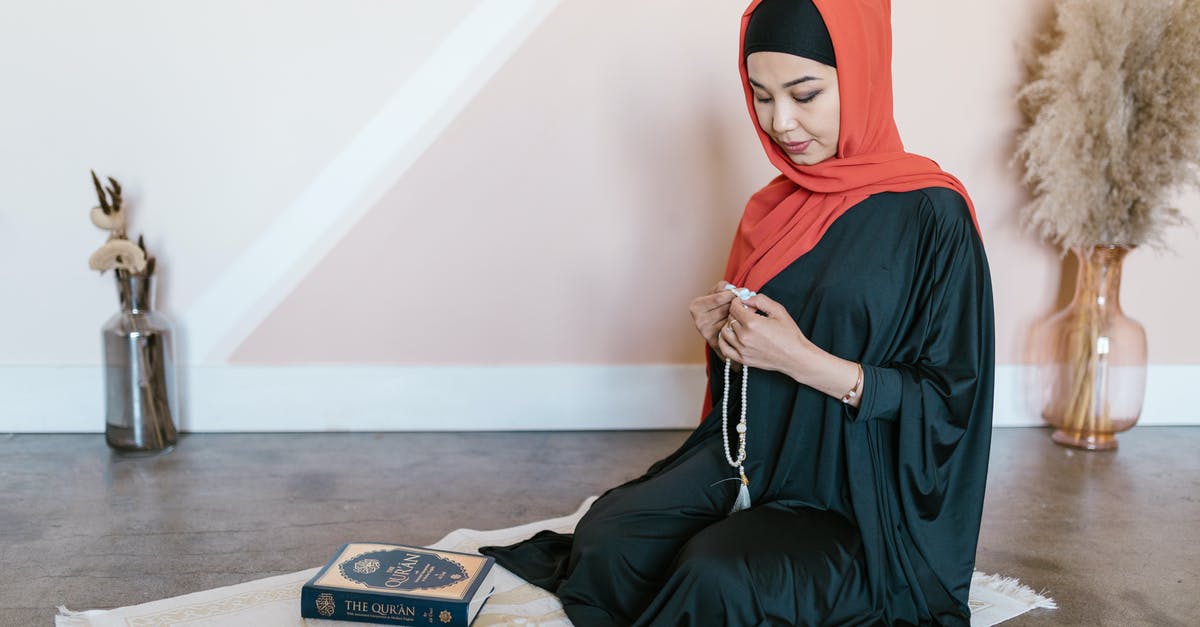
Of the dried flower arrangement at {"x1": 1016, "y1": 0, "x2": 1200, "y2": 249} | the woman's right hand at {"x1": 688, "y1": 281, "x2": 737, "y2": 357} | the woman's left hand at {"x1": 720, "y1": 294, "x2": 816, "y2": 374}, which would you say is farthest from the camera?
the dried flower arrangement at {"x1": 1016, "y1": 0, "x2": 1200, "y2": 249}

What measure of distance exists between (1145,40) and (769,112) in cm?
164

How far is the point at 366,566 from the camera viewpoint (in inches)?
65.5

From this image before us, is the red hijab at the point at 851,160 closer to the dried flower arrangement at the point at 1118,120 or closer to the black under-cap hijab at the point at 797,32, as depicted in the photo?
the black under-cap hijab at the point at 797,32

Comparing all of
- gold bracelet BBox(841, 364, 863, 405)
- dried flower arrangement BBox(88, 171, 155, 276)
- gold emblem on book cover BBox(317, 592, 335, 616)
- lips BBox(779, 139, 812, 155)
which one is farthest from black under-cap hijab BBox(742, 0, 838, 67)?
dried flower arrangement BBox(88, 171, 155, 276)

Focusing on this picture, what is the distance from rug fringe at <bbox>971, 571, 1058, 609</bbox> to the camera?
71.3 inches

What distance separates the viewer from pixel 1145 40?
2607 millimetres

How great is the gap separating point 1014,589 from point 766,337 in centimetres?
85

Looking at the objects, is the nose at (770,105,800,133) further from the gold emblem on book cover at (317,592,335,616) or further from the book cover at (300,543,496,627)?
the gold emblem on book cover at (317,592,335,616)

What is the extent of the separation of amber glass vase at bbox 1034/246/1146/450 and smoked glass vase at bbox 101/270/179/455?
104 inches

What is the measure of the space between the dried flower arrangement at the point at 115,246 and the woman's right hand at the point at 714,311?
1.72 metres

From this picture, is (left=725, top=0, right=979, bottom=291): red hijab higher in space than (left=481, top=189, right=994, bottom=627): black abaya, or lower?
higher

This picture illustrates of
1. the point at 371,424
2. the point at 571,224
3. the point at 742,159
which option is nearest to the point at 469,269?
the point at 571,224

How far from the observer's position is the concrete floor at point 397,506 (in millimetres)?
1862

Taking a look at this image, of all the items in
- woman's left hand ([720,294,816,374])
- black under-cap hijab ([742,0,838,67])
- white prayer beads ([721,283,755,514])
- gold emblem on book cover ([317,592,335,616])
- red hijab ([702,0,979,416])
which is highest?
black under-cap hijab ([742,0,838,67])
